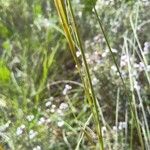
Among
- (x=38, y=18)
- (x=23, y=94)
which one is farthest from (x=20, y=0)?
(x=23, y=94)

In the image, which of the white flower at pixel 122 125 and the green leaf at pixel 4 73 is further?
the green leaf at pixel 4 73

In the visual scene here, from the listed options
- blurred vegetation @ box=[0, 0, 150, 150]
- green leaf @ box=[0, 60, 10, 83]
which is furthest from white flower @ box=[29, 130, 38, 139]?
green leaf @ box=[0, 60, 10, 83]

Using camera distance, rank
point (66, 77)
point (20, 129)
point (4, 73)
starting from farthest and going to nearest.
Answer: point (66, 77) < point (4, 73) < point (20, 129)

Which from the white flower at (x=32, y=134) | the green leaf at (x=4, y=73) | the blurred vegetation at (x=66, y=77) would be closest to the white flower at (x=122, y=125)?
the blurred vegetation at (x=66, y=77)

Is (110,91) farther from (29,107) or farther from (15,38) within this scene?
(15,38)

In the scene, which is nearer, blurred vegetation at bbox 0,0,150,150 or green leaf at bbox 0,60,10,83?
blurred vegetation at bbox 0,0,150,150

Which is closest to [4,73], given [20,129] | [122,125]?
[20,129]

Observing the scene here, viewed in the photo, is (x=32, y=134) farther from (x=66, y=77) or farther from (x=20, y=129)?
(x=66, y=77)

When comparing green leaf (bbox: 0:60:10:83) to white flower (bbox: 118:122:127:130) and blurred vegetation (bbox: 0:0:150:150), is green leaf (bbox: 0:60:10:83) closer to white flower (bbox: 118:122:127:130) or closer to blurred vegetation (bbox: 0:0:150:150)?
blurred vegetation (bbox: 0:0:150:150)

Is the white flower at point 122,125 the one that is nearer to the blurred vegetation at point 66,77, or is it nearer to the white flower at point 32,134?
the blurred vegetation at point 66,77
